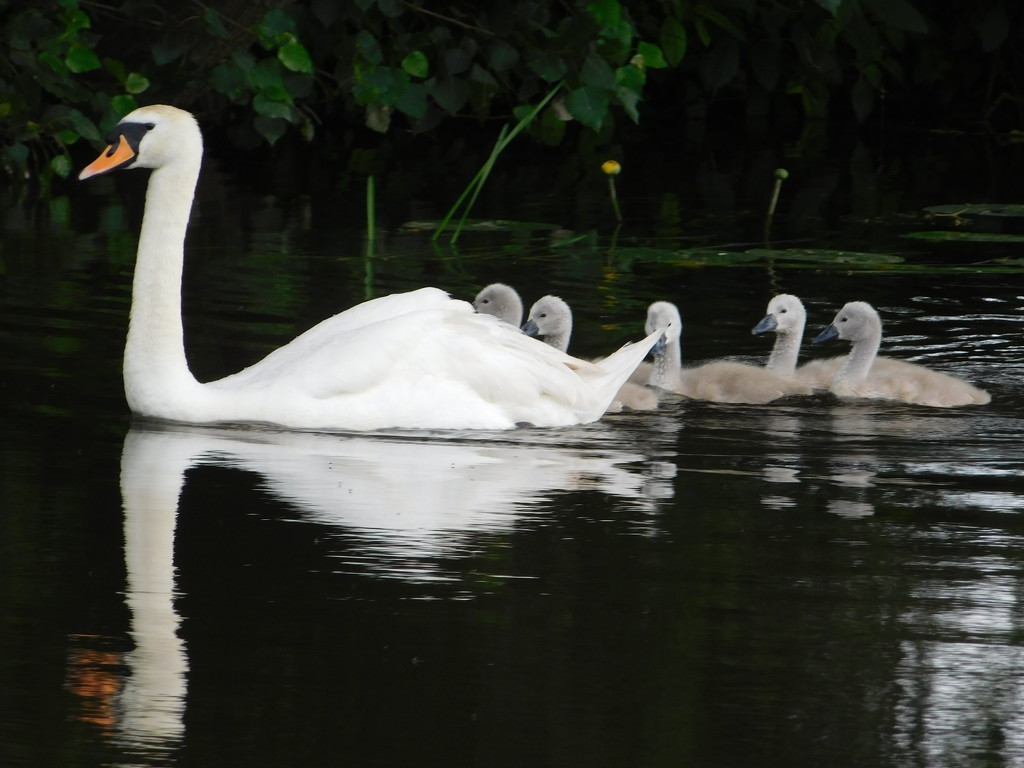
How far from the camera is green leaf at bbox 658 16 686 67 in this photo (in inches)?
627

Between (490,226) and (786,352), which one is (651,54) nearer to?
(490,226)

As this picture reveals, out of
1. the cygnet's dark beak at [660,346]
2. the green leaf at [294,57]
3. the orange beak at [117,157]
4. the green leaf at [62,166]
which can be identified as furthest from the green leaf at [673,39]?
the orange beak at [117,157]

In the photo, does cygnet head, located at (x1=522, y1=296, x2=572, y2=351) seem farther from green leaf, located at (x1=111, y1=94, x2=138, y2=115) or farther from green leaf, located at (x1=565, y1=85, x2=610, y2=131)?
green leaf, located at (x1=111, y1=94, x2=138, y2=115)

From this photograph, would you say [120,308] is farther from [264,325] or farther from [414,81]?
[414,81]

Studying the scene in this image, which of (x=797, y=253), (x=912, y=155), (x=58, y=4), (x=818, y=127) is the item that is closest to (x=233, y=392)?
(x=797, y=253)

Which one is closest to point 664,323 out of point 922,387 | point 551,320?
point 551,320

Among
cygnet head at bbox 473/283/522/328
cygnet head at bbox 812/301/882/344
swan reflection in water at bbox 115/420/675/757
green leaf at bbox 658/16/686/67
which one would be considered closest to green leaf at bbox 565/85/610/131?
green leaf at bbox 658/16/686/67

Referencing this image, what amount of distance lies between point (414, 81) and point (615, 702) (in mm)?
11002

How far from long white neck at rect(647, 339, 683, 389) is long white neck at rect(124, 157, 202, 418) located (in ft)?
7.03

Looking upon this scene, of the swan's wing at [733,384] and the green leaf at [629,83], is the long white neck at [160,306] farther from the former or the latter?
the green leaf at [629,83]

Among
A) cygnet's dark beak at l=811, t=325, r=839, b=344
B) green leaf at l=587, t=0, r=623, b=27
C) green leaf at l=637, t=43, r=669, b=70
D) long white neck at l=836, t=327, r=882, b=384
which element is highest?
green leaf at l=587, t=0, r=623, b=27

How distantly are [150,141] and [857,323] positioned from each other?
124 inches

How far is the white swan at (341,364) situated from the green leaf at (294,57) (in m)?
5.49

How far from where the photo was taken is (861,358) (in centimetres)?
849
